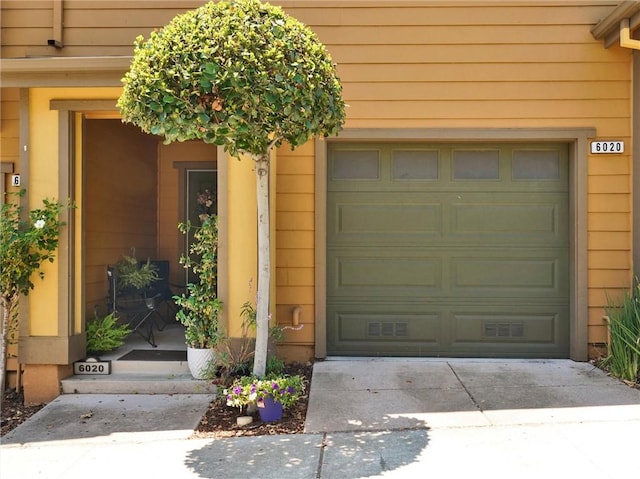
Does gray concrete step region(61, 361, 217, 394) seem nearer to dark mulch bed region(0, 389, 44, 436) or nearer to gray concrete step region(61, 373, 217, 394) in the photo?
gray concrete step region(61, 373, 217, 394)

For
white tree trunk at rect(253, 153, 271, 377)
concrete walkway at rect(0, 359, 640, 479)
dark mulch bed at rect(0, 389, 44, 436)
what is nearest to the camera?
concrete walkway at rect(0, 359, 640, 479)

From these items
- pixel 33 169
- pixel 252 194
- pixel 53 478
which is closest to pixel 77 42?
pixel 33 169

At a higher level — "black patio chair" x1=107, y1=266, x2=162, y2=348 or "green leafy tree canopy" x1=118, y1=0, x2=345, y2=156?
"green leafy tree canopy" x1=118, y1=0, x2=345, y2=156

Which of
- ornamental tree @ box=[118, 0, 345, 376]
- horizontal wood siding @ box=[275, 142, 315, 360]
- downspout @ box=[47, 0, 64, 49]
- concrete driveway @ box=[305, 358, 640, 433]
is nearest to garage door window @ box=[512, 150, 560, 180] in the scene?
concrete driveway @ box=[305, 358, 640, 433]

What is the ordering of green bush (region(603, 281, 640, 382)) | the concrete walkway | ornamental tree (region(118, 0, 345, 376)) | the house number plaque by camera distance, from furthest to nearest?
1. the house number plaque
2. green bush (region(603, 281, 640, 382))
3. ornamental tree (region(118, 0, 345, 376))
4. the concrete walkway

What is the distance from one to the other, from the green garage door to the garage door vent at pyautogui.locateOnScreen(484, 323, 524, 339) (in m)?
0.01

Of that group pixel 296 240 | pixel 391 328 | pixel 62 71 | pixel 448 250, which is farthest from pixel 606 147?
pixel 62 71

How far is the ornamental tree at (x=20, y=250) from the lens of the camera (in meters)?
4.39

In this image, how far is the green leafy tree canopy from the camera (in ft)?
10.7

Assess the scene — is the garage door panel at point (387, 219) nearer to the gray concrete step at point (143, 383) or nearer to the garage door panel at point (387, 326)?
the garage door panel at point (387, 326)

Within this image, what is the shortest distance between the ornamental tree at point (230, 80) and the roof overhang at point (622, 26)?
3094 millimetres

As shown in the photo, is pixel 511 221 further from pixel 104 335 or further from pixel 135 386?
pixel 104 335

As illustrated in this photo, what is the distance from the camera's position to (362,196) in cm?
548

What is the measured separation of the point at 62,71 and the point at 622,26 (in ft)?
16.6
